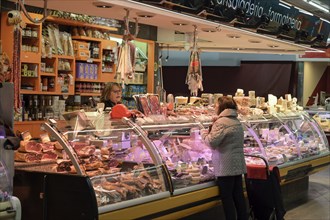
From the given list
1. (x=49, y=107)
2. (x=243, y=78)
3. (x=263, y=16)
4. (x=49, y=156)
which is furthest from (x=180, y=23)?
(x=243, y=78)

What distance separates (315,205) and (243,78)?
1068cm

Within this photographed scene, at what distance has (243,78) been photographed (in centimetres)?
1858

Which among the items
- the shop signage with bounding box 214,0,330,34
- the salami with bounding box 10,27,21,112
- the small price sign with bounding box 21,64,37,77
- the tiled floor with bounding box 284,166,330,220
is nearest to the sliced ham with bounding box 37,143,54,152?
the salami with bounding box 10,27,21,112

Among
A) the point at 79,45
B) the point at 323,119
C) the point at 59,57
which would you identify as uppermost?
the point at 79,45

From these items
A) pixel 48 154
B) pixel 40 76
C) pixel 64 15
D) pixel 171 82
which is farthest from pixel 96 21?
pixel 171 82

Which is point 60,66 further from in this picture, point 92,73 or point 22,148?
point 22,148

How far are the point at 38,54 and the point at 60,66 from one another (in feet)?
2.32

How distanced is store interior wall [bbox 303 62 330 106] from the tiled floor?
849 cm

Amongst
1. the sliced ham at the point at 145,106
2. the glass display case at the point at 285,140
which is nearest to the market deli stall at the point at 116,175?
the sliced ham at the point at 145,106

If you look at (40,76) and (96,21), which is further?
(96,21)

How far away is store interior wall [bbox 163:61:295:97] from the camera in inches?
716

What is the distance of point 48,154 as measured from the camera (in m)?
5.04

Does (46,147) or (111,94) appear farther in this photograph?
(111,94)

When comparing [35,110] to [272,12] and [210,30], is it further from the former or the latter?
[272,12]
